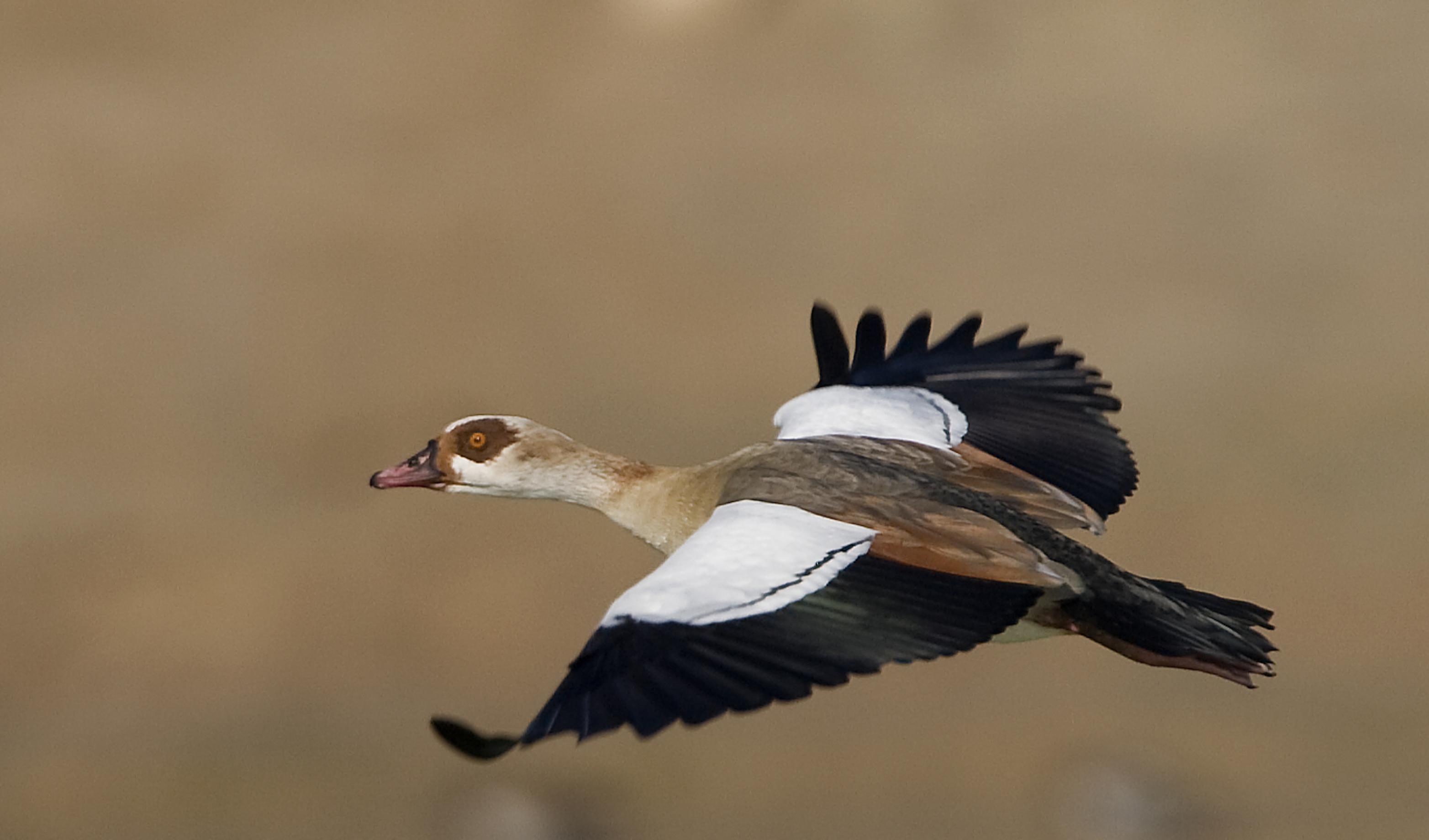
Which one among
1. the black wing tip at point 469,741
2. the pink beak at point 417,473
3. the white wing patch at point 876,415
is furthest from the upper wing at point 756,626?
the pink beak at point 417,473

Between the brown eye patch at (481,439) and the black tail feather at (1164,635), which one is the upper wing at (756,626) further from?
the brown eye patch at (481,439)

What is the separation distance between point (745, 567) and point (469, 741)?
0.70 meters

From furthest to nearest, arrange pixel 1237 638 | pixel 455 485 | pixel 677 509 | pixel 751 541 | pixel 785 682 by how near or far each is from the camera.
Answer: pixel 455 485
pixel 677 509
pixel 1237 638
pixel 751 541
pixel 785 682

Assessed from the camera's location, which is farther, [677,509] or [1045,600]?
[677,509]

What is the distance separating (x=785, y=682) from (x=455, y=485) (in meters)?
1.49

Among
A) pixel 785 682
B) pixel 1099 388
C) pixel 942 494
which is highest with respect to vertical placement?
pixel 1099 388

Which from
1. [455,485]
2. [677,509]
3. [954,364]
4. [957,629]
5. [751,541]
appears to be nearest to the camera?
[957,629]

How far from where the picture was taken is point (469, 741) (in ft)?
8.38

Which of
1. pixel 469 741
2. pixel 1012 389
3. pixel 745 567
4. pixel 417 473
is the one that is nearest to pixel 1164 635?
pixel 745 567

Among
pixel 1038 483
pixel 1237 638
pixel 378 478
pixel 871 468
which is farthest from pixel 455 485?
pixel 1237 638

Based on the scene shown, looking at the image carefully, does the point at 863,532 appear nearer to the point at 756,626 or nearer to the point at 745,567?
the point at 745,567

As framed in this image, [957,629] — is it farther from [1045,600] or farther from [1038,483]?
[1038,483]

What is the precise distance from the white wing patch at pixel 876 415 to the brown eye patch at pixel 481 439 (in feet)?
2.13

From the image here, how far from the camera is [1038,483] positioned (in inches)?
148
